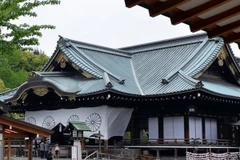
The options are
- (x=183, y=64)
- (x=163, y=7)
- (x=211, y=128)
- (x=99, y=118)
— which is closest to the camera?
(x=163, y=7)

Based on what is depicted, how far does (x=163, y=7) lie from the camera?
3.23 metres

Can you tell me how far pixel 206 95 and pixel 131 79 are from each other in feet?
17.8

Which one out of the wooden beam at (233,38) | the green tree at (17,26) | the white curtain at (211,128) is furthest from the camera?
the white curtain at (211,128)

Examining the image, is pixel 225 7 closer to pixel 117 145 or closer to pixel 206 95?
pixel 206 95

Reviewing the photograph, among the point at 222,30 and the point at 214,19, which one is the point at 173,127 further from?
the point at 214,19

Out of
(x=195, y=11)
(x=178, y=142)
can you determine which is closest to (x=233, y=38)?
(x=195, y=11)

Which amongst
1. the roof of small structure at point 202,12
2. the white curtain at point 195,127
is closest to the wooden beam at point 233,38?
the roof of small structure at point 202,12

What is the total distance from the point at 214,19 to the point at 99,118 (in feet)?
61.4

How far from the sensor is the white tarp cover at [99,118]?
2184 cm

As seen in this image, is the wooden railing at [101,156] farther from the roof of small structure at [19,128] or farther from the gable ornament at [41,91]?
the roof of small structure at [19,128]

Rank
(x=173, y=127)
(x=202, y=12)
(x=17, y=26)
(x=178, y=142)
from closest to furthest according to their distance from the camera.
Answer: (x=202, y=12), (x=17, y=26), (x=178, y=142), (x=173, y=127)

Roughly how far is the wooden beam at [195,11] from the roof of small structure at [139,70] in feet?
54.2

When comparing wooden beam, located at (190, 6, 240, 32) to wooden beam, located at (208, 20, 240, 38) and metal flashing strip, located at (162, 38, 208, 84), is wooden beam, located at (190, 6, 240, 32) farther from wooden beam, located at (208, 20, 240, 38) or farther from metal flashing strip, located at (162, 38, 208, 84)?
metal flashing strip, located at (162, 38, 208, 84)

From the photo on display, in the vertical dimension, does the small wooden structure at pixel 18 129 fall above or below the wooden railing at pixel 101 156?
above
